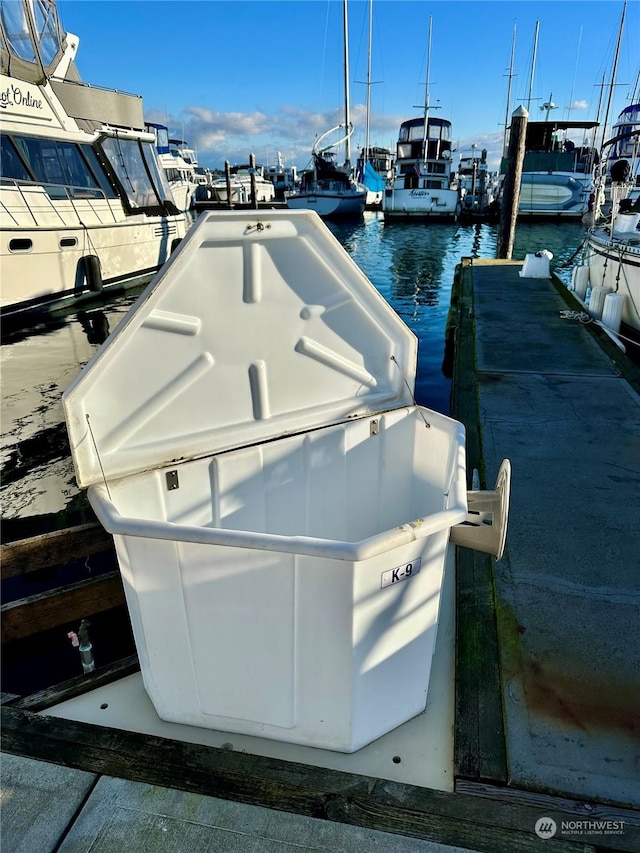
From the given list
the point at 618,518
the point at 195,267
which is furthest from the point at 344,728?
the point at 618,518

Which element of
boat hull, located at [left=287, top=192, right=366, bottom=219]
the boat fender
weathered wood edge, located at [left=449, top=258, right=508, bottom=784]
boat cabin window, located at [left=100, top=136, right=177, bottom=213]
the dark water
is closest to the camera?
weathered wood edge, located at [left=449, top=258, right=508, bottom=784]

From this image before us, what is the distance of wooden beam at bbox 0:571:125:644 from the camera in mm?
3100

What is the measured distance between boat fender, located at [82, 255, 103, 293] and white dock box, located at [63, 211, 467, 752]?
10.1 metres

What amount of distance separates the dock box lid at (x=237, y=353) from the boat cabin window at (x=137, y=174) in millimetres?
12709

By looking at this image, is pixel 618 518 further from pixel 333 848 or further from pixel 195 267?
pixel 195 267

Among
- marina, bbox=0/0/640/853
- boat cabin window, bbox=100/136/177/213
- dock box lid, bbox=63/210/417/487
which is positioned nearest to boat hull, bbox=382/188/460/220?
boat cabin window, bbox=100/136/177/213

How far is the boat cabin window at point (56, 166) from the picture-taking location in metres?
10.5

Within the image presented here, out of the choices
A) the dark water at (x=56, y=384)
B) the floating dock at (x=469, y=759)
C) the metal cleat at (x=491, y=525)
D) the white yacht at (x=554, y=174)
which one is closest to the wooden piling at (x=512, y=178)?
the dark water at (x=56, y=384)

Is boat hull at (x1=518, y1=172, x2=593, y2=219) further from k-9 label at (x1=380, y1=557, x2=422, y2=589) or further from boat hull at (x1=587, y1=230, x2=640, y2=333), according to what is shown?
k-9 label at (x1=380, y1=557, x2=422, y2=589)

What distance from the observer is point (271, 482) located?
3.09 metres

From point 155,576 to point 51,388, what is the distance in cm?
633

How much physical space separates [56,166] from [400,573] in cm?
1302

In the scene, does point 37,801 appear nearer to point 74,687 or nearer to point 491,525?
point 74,687

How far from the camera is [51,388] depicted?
7418 millimetres
